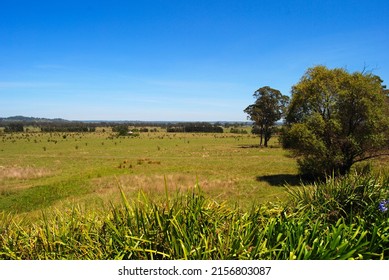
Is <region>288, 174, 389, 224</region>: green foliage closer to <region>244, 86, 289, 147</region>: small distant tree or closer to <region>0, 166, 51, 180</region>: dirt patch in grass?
<region>0, 166, 51, 180</region>: dirt patch in grass

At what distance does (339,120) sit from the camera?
712 inches

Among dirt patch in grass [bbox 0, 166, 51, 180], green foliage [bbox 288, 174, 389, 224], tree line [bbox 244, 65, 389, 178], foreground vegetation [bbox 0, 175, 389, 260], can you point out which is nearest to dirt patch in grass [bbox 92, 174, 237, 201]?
tree line [bbox 244, 65, 389, 178]

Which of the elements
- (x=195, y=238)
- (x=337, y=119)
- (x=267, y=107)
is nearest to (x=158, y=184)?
(x=337, y=119)

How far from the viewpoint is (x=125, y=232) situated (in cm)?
383

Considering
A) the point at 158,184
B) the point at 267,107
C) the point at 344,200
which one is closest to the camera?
the point at 344,200

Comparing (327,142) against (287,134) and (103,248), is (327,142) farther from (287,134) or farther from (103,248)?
(103,248)

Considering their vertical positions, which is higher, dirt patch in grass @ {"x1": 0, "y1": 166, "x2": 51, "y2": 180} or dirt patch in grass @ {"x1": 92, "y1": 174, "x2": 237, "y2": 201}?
dirt patch in grass @ {"x1": 92, "y1": 174, "x2": 237, "y2": 201}

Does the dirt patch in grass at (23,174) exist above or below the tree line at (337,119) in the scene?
below

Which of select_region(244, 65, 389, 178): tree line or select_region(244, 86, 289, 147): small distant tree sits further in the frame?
select_region(244, 86, 289, 147): small distant tree

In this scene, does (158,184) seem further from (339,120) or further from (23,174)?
(23,174)

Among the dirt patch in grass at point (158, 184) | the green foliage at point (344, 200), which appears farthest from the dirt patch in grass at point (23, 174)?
the green foliage at point (344, 200)

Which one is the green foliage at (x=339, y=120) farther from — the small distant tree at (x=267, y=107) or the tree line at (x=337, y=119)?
the small distant tree at (x=267, y=107)

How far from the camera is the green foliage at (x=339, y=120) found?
57.5 ft

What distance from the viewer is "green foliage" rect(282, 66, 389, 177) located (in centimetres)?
1753
